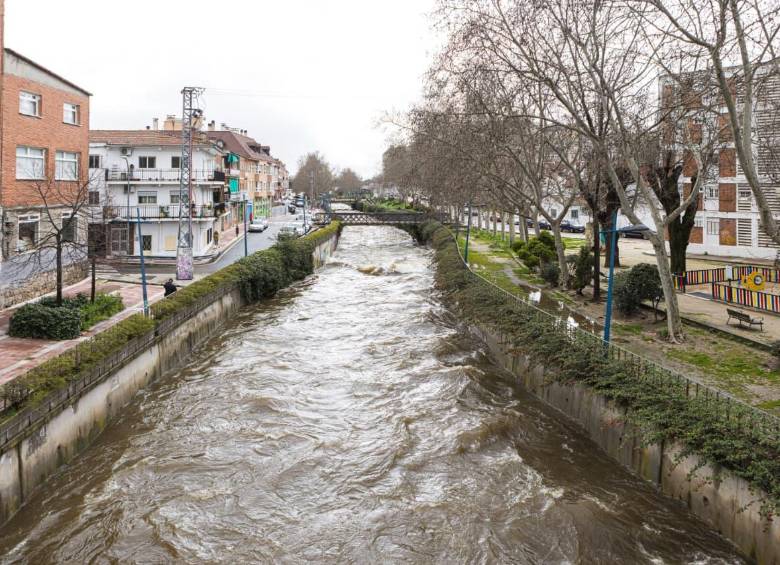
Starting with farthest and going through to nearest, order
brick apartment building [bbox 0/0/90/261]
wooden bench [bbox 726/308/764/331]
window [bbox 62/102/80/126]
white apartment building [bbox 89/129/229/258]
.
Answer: white apartment building [bbox 89/129/229/258]
window [bbox 62/102/80/126]
brick apartment building [bbox 0/0/90/261]
wooden bench [bbox 726/308/764/331]

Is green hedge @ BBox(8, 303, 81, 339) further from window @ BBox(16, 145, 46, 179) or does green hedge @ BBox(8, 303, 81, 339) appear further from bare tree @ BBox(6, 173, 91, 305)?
window @ BBox(16, 145, 46, 179)

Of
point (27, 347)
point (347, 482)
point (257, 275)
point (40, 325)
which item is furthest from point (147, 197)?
point (347, 482)

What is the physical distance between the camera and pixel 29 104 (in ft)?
77.6

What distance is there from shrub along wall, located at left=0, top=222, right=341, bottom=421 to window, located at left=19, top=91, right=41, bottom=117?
348 inches

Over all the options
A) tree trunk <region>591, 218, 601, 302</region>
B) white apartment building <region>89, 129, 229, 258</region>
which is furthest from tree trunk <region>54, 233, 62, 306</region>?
white apartment building <region>89, 129, 229, 258</region>

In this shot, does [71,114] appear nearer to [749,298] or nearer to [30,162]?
[30,162]

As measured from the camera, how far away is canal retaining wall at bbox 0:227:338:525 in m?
10.6

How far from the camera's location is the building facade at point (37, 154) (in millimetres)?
22016

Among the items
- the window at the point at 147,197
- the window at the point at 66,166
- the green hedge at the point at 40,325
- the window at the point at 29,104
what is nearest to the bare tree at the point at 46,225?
the window at the point at 66,166

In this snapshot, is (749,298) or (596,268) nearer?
(749,298)

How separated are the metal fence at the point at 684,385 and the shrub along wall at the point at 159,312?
11.4 meters

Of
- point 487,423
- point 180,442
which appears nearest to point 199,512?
point 180,442

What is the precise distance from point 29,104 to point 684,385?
2418cm

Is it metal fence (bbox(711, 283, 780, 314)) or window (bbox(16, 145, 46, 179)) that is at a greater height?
window (bbox(16, 145, 46, 179))
